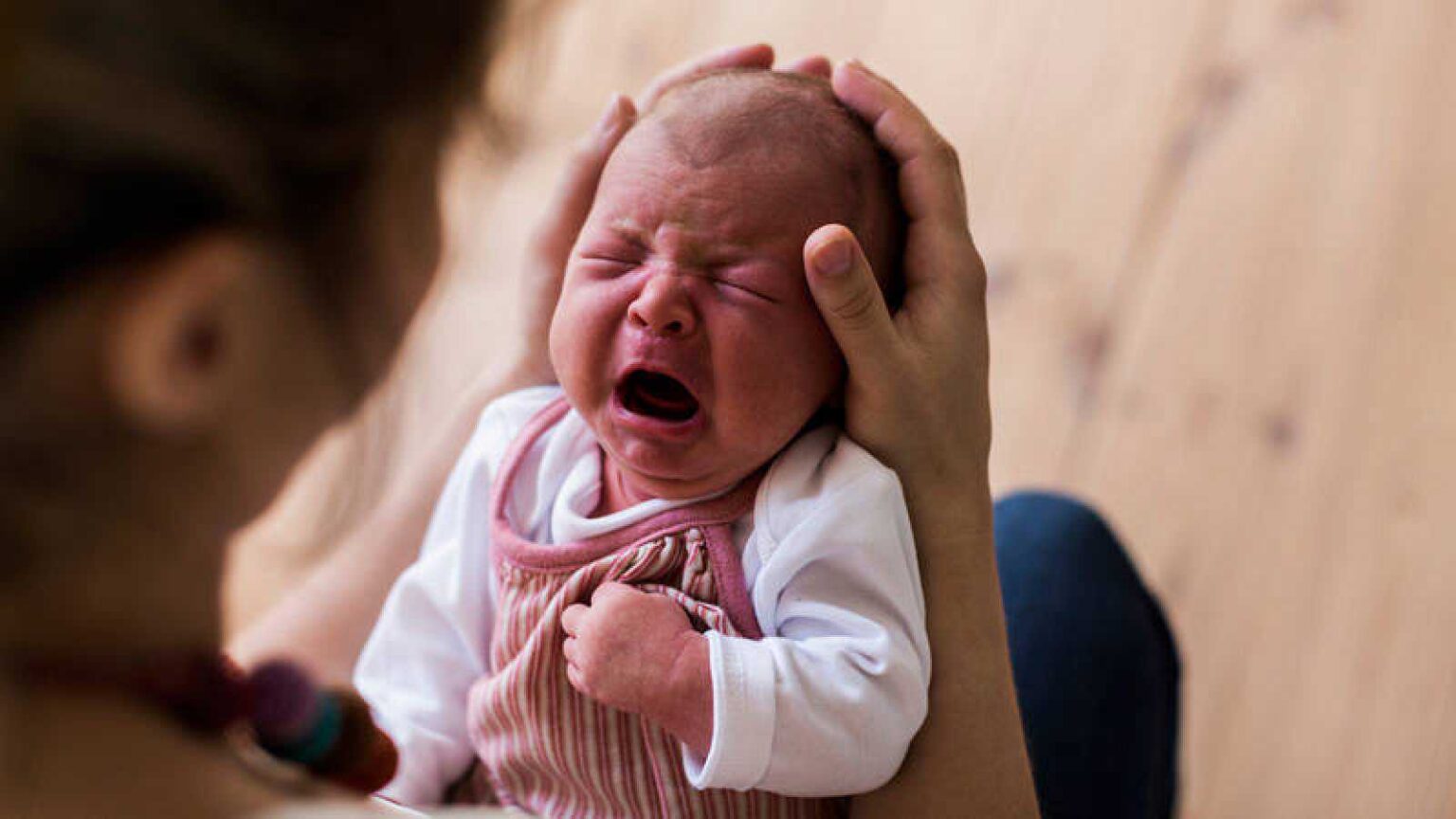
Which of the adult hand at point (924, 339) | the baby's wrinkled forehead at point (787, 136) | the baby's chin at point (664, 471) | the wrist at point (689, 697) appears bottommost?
the wrist at point (689, 697)

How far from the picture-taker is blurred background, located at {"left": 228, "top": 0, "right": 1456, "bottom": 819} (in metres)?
1.56

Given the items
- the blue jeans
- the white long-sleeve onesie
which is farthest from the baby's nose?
the blue jeans

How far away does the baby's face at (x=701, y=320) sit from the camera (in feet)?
2.64

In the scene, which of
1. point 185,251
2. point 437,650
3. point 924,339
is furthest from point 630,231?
point 185,251

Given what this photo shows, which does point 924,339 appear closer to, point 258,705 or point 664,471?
point 664,471

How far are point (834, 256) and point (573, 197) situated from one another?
0.23 m

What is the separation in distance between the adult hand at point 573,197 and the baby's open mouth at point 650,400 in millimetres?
165

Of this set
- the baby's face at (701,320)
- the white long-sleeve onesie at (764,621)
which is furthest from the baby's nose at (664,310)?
the white long-sleeve onesie at (764,621)

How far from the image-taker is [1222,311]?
5.76ft

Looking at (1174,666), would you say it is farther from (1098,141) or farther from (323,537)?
(1098,141)

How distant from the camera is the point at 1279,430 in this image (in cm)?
170

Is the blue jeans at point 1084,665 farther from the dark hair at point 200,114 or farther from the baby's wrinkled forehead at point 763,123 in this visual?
the dark hair at point 200,114

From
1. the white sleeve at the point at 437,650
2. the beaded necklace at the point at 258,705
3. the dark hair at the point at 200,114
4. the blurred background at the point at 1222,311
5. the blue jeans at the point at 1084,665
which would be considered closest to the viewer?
the dark hair at the point at 200,114

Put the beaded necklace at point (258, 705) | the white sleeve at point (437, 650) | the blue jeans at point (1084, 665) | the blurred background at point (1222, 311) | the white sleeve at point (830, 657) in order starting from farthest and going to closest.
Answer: the blurred background at point (1222, 311), the blue jeans at point (1084, 665), the white sleeve at point (437, 650), the white sleeve at point (830, 657), the beaded necklace at point (258, 705)
